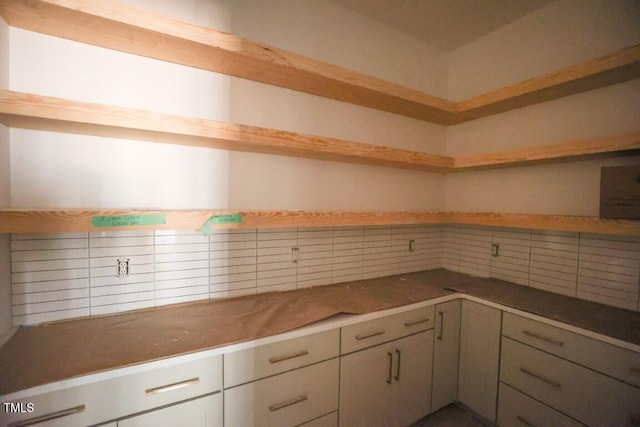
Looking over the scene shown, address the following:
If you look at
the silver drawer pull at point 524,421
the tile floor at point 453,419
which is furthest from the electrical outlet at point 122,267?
the silver drawer pull at point 524,421

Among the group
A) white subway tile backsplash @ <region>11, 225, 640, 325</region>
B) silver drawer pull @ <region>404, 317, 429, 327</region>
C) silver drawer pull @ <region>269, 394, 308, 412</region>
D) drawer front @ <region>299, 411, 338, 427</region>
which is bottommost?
drawer front @ <region>299, 411, 338, 427</region>

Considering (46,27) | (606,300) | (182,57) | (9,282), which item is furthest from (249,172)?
(606,300)

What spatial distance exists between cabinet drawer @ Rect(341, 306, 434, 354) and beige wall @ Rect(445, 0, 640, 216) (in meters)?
1.16

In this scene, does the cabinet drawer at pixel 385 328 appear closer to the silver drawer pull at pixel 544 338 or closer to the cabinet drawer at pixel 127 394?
the silver drawer pull at pixel 544 338

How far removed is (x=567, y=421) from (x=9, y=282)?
274 cm

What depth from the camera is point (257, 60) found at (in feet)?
4.40

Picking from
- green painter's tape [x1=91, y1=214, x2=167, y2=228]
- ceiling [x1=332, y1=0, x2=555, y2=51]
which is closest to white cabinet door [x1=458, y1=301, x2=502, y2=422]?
green painter's tape [x1=91, y1=214, x2=167, y2=228]

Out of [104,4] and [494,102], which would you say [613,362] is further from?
[104,4]

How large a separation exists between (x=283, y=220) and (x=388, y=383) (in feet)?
3.77

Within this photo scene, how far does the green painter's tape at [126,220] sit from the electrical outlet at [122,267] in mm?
336

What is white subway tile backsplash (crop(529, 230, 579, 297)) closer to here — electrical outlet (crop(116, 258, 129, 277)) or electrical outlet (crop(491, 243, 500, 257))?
electrical outlet (crop(491, 243, 500, 257))

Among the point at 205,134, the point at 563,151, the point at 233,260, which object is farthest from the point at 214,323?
the point at 563,151

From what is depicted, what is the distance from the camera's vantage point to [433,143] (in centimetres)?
247

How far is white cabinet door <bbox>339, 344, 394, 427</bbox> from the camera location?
1419 mm
